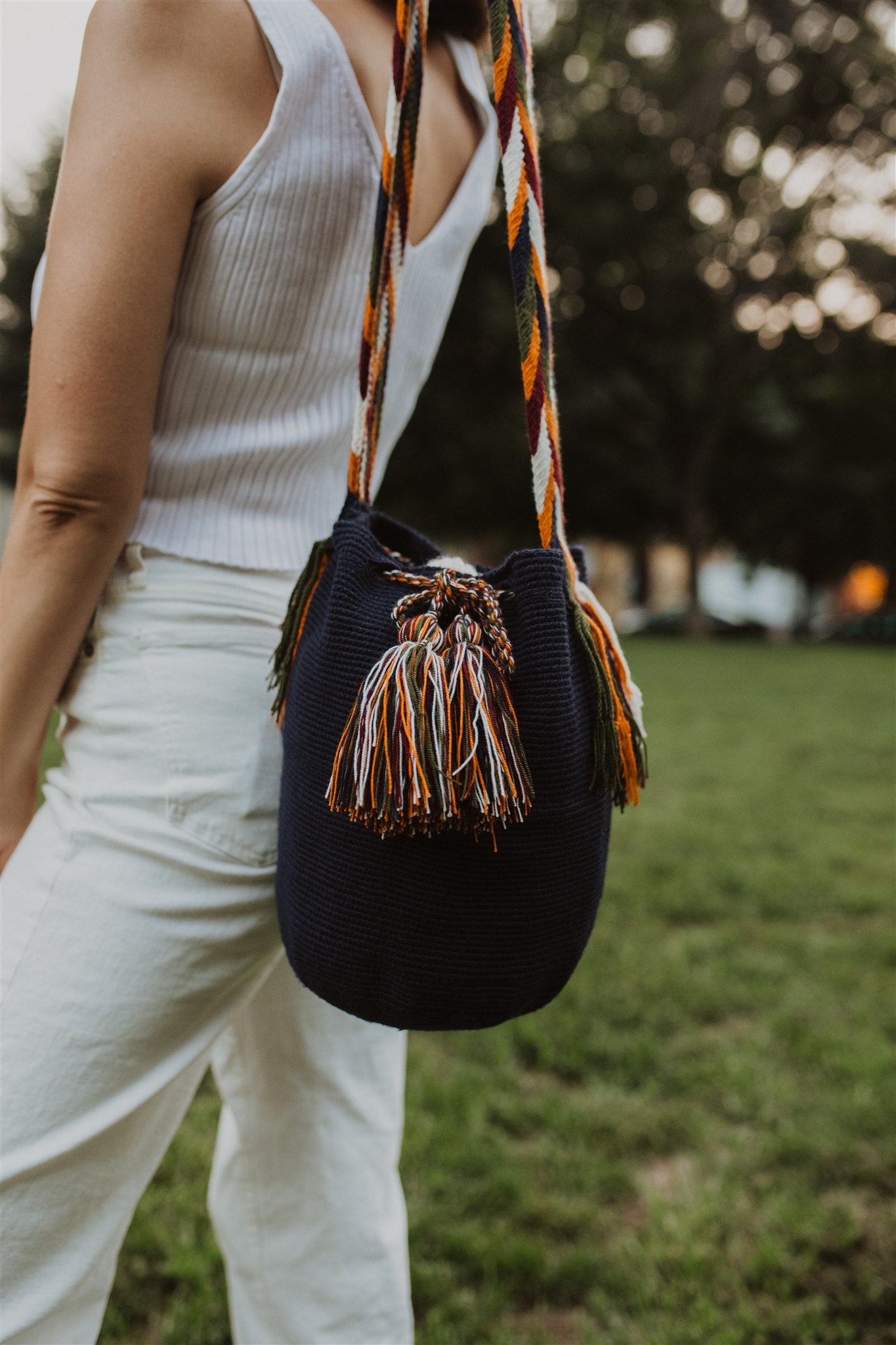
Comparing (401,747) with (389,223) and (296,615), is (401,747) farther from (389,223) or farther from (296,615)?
(389,223)

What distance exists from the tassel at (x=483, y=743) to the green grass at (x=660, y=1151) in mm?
1457

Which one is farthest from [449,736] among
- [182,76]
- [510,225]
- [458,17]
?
[458,17]

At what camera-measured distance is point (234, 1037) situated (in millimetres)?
1276

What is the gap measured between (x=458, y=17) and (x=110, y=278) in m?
0.61

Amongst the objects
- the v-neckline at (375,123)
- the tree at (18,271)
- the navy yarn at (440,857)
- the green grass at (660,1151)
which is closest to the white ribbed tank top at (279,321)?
the v-neckline at (375,123)

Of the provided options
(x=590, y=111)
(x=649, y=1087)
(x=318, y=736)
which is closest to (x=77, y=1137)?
(x=318, y=736)

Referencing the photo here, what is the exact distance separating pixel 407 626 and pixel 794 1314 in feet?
5.53

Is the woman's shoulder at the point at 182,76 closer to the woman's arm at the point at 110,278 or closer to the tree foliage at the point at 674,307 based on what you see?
the woman's arm at the point at 110,278

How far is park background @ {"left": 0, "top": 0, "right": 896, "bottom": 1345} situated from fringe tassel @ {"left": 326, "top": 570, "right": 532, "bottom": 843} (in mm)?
1457

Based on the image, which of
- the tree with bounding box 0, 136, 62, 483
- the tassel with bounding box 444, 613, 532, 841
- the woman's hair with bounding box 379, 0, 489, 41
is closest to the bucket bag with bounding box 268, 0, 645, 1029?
the tassel with bounding box 444, 613, 532, 841

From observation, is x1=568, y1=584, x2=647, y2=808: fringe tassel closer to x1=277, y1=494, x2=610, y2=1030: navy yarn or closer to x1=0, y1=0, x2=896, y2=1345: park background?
x1=277, y1=494, x2=610, y2=1030: navy yarn

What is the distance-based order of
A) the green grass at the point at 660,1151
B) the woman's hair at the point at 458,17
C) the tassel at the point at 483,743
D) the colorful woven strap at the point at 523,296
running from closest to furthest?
the tassel at the point at 483,743 < the colorful woven strap at the point at 523,296 < the woman's hair at the point at 458,17 < the green grass at the point at 660,1151

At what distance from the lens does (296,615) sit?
3.25ft

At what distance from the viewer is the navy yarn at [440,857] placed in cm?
88
